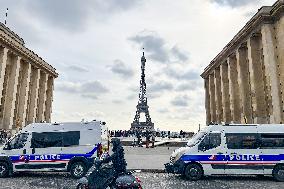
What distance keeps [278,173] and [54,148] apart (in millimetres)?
9590

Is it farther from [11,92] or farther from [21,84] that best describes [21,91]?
[11,92]

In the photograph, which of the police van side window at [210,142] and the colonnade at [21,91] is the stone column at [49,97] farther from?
the police van side window at [210,142]

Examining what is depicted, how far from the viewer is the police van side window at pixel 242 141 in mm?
12891

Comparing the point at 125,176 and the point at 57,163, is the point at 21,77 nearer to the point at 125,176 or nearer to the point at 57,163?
the point at 57,163

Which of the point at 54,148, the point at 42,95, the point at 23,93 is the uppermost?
the point at 42,95

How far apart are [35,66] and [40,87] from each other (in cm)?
663

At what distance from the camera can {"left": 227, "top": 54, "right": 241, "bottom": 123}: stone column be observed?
43.6 meters

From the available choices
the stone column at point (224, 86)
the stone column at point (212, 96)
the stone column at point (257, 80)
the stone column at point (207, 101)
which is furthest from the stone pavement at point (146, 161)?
the stone column at point (207, 101)

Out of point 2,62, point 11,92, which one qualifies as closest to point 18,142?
point 2,62

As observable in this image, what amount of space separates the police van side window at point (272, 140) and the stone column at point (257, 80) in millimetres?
23148

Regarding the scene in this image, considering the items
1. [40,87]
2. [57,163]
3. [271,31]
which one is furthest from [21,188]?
[40,87]

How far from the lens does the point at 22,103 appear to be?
49.6m

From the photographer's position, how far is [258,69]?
36.4 metres

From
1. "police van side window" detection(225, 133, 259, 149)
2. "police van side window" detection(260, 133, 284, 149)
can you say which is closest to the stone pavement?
"police van side window" detection(225, 133, 259, 149)
